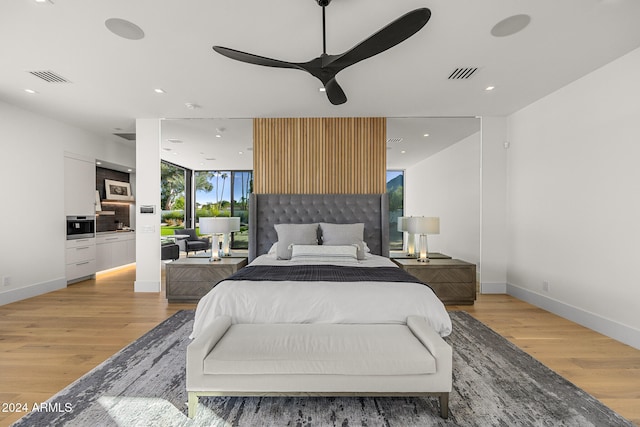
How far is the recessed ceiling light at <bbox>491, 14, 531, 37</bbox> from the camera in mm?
2402

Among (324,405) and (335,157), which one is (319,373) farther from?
(335,157)

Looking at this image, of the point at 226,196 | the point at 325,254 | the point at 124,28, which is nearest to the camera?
the point at 124,28

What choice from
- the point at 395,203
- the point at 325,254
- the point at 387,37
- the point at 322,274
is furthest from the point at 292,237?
the point at 387,37

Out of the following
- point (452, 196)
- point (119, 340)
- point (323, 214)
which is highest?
point (452, 196)

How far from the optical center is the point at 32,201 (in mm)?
4613

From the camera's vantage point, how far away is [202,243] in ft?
20.6

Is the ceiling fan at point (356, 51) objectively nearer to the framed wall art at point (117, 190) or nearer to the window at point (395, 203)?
the window at point (395, 203)

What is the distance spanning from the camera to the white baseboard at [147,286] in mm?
4852

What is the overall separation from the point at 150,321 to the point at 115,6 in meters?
3.07

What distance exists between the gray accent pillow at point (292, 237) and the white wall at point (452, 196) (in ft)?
5.02

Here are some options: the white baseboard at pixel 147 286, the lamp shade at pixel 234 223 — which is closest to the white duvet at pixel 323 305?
the lamp shade at pixel 234 223

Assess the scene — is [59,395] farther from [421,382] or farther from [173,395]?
[421,382]

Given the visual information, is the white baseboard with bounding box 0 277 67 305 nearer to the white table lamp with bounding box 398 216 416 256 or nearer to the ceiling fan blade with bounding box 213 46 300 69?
the ceiling fan blade with bounding box 213 46 300 69

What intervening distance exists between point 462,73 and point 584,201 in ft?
6.50
